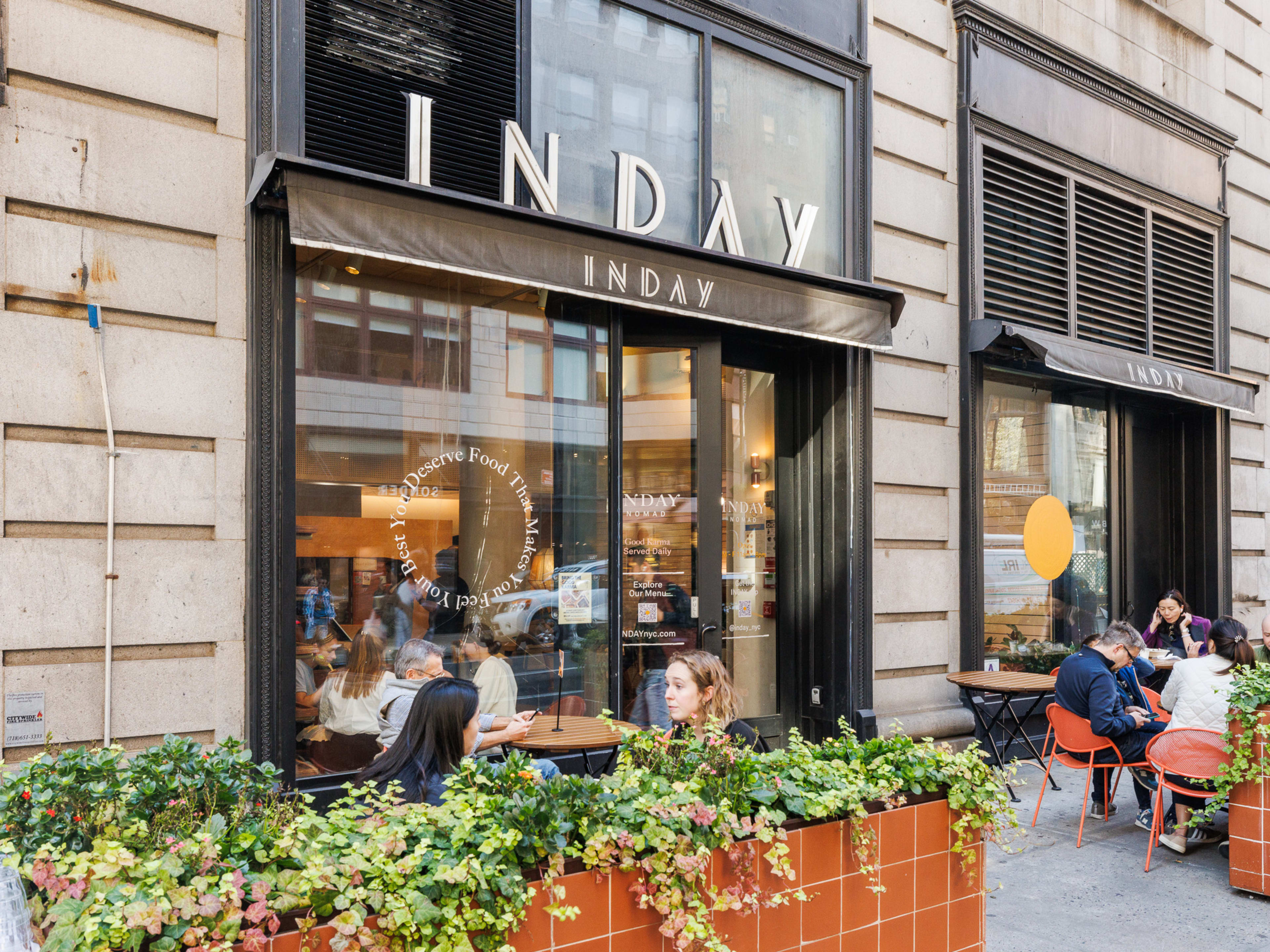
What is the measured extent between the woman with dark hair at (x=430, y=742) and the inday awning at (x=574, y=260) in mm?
2355

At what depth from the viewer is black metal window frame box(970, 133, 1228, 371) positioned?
8422 millimetres

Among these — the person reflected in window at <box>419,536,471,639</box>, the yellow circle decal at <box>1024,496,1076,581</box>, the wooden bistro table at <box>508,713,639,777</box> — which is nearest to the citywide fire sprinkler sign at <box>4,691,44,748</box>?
the person reflected in window at <box>419,536,471,639</box>

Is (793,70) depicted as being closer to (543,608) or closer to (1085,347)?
(1085,347)

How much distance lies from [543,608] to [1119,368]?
5.76 m

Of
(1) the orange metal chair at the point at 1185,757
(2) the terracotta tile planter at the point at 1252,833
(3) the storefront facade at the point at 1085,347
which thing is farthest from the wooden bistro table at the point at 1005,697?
(2) the terracotta tile planter at the point at 1252,833

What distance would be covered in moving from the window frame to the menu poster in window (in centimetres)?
263

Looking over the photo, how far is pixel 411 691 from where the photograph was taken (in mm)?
5426

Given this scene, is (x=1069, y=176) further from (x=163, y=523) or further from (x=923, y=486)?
(x=163, y=523)

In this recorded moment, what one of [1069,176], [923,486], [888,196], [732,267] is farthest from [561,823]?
[1069,176]

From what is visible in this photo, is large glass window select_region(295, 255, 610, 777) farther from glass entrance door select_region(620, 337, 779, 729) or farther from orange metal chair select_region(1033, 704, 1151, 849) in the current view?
orange metal chair select_region(1033, 704, 1151, 849)

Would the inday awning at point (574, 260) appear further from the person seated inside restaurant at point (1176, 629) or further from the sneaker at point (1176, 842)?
the person seated inside restaurant at point (1176, 629)

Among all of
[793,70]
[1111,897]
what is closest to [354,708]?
[1111,897]

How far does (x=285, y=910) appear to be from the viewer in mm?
2197

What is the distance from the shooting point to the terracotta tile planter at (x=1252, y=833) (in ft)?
16.5
